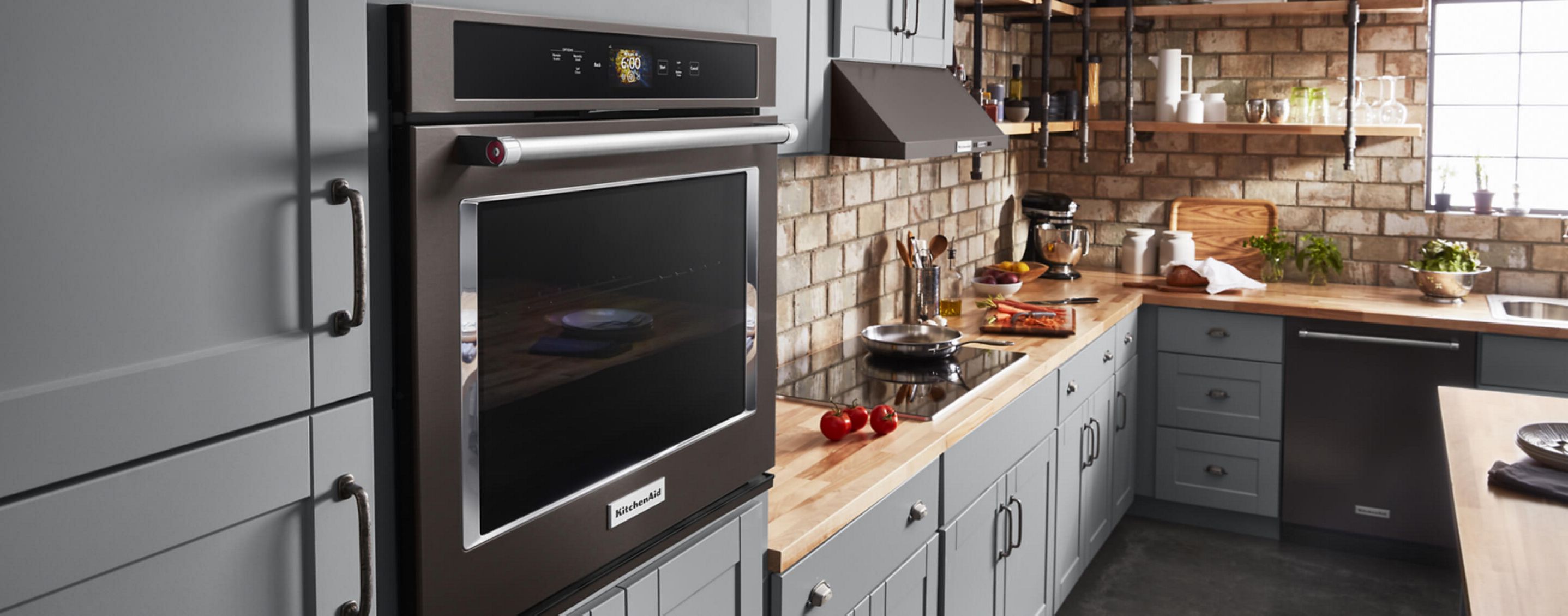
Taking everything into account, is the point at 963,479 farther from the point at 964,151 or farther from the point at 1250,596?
the point at 1250,596

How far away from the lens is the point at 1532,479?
2262mm

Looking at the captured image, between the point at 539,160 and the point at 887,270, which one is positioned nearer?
the point at 539,160

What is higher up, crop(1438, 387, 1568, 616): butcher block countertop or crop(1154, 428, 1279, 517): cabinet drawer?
crop(1438, 387, 1568, 616): butcher block countertop

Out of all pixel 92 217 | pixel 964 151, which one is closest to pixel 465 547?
pixel 92 217

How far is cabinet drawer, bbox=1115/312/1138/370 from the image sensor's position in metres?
4.08

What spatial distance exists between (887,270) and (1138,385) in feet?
3.97

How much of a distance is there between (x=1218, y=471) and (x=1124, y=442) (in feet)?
1.29

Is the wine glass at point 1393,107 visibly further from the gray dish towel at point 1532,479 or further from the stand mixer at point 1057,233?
the gray dish towel at point 1532,479

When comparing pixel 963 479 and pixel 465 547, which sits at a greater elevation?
pixel 465 547

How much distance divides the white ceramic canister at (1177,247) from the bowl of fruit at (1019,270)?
1.49 ft

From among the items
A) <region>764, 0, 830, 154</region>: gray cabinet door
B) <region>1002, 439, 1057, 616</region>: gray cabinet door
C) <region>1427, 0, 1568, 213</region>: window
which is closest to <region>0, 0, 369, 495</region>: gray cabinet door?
<region>764, 0, 830, 154</region>: gray cabinet door

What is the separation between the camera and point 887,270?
12.4 feet

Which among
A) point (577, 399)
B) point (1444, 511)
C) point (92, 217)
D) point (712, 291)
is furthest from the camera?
point (1444, 511)

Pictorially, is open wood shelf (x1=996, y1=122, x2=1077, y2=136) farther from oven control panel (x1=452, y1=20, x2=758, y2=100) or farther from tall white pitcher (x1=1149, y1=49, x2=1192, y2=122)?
oven control panel (x1=452, y1=20, x2=758, y2=100)
